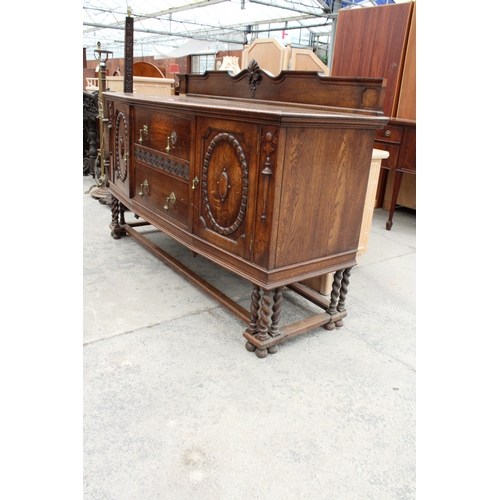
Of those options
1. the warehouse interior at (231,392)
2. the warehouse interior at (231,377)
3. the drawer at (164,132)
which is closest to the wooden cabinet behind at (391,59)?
the warehouse interior at (231,377)

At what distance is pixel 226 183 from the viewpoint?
2.12 metres

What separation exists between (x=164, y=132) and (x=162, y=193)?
386 millimetres

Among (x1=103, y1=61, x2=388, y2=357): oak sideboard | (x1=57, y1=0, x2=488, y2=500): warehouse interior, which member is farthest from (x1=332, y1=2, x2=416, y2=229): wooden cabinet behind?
(x1=103, y1=61, x2=388, y2=357): oak sideboard

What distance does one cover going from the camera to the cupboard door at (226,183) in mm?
1981

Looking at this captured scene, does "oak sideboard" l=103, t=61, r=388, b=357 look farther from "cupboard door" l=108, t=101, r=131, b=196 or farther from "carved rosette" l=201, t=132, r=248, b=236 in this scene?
"cupboard door" l=108, t=101, r=131, b=196

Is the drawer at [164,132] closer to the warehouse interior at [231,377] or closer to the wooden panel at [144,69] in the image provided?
the warehouse interior at [231,377]

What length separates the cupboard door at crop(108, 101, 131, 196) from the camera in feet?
10.4

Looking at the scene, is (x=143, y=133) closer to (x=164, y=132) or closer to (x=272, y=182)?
(x=164, y=132)

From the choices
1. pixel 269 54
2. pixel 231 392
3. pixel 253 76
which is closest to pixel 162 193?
pixel 253 76

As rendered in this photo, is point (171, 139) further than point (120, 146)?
No

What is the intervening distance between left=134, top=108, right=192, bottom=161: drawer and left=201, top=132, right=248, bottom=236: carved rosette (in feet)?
0.78

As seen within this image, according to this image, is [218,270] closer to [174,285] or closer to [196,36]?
[174,285]

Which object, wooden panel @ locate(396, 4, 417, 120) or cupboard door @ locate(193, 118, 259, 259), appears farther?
wooden panel @ locate(396, 4, 417, 120)

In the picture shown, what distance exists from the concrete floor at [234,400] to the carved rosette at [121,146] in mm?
855
